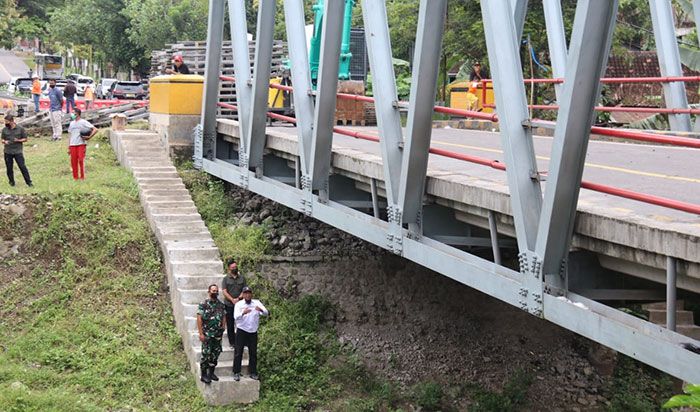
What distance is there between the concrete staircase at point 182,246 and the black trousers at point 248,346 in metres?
0.16

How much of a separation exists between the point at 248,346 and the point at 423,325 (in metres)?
4.22

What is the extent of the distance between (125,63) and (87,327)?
4492 cm

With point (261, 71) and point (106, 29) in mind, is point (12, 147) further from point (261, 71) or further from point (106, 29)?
point (106, 29)

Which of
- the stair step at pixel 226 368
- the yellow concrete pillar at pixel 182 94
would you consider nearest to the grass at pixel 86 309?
the stair step at pixel 226 368

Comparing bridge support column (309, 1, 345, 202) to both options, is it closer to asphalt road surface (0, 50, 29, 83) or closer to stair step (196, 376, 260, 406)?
stair step (196, 376, 260, 406)

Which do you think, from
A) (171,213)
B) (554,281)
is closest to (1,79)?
(171,213)

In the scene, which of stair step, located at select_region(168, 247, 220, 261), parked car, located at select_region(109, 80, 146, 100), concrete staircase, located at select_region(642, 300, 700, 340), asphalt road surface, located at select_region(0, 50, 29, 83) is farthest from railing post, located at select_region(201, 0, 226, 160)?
asphalt road surface, located at select_region(0, 50, 29, 83)

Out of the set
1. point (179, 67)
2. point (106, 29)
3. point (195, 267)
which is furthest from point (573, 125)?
point (106, 29)

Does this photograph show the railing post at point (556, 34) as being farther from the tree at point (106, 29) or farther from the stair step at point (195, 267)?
the tree at point (106, 29)

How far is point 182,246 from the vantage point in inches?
590

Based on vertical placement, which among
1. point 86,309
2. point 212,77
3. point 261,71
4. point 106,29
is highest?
point 106,29

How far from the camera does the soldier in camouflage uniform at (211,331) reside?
1221 cm

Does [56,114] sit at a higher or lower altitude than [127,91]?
higher

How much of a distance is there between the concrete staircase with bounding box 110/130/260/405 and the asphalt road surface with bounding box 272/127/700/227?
8.39ft
